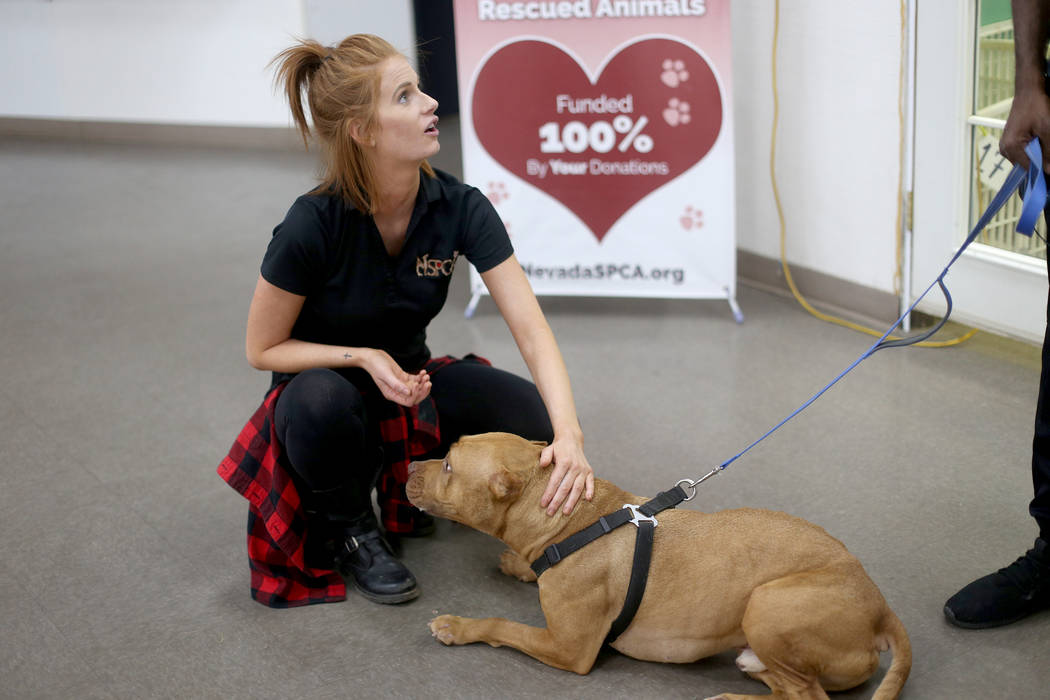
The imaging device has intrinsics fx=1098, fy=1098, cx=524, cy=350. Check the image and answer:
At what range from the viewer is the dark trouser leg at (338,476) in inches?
88.7

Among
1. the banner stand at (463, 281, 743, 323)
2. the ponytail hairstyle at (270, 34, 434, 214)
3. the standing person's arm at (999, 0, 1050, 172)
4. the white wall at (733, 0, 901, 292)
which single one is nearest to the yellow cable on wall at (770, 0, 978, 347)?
the white wall at (733, 0, 901, 292)

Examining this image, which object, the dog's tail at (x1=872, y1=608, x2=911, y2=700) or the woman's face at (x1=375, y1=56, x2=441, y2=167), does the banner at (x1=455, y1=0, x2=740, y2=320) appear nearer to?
the woman's face at (x1=375, y1=56, x2=441, y2=167)

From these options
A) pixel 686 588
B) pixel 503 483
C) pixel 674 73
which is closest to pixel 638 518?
pixel 686 588

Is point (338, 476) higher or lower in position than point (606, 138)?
Answer: lower

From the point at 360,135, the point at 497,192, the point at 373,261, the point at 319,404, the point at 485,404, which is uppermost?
the point at 360,135

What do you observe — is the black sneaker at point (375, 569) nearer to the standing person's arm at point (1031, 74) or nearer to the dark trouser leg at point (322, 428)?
the dark trouser leg at point (322, 428)

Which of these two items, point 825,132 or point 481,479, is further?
point 825,132

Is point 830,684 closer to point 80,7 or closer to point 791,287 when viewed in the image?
point 791,287

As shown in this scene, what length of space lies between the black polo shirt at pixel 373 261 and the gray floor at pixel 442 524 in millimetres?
577

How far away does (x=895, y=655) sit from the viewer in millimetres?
1886

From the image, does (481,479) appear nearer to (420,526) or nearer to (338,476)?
(338,476)

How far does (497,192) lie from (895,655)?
2465mm

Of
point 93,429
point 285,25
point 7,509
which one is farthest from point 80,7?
point 7,509

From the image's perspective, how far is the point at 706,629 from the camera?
198 cm
